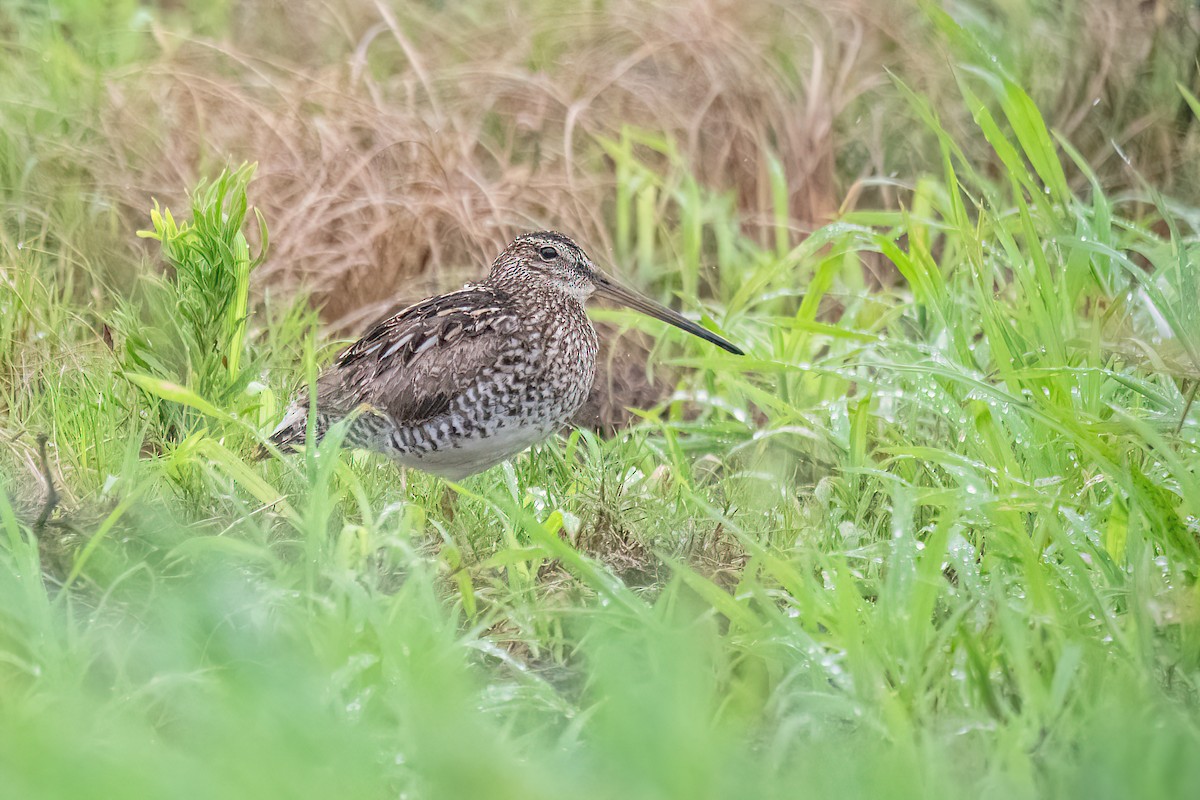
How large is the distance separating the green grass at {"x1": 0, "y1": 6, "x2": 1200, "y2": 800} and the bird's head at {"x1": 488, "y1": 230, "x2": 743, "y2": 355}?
10.6 inches

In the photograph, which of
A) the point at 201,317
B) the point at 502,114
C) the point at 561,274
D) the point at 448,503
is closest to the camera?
the point at 201,317

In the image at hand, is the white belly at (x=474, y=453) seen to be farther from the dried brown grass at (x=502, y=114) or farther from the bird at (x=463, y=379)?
the dried brown grass at (x=502, y=114)

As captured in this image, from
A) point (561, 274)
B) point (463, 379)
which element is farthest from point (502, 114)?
point (463, 379)

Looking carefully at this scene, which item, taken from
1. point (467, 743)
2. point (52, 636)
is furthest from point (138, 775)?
point (52, 636)

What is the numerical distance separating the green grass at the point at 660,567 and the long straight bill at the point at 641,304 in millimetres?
235

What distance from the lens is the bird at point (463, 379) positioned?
13.8 feet

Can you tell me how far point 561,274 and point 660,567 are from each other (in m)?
1.35

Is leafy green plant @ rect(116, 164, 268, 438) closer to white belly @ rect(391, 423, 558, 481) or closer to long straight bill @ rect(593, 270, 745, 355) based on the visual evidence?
white belly @ rect(391, 423, 558, 481)

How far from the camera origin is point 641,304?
483cm

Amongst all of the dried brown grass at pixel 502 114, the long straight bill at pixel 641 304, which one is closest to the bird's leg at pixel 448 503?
the long straight bill at pixel 641 304

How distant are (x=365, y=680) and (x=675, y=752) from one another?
0.87 metres

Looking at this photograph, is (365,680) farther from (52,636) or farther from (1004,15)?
(1004,15)

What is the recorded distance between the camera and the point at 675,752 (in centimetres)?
215

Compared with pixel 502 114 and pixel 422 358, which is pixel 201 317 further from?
pixel 502 114
